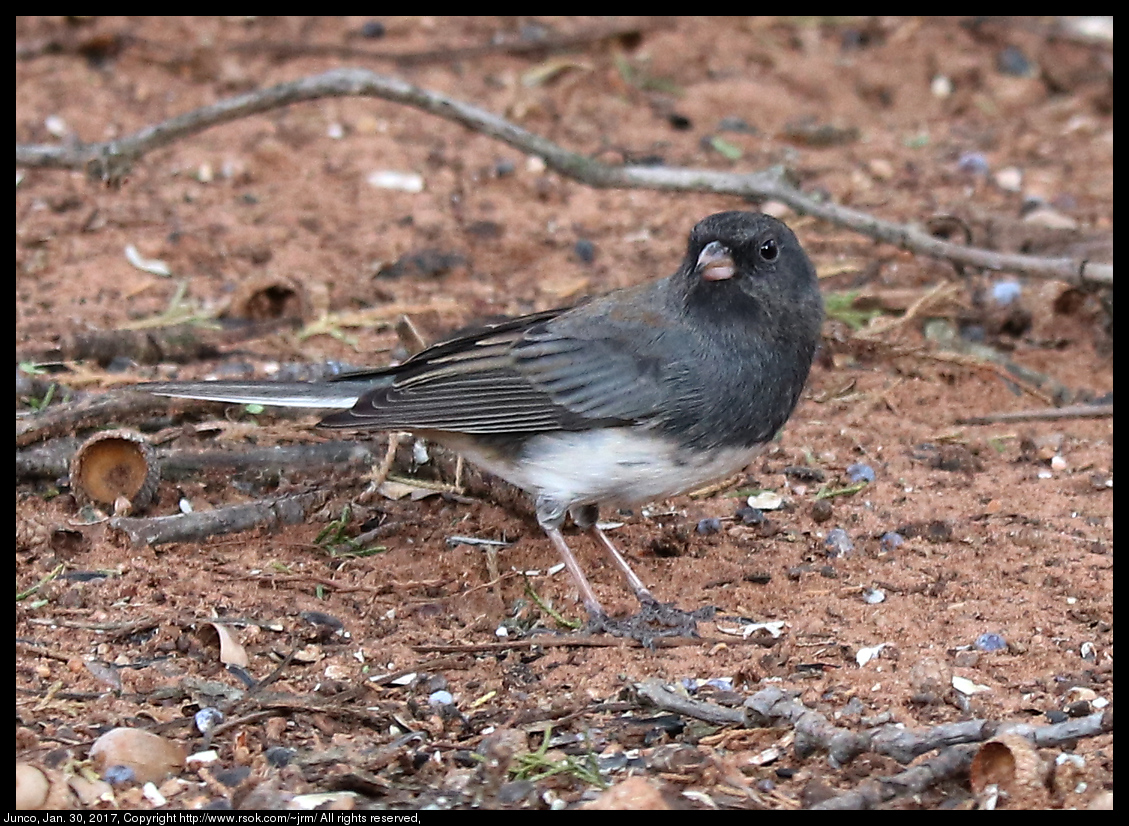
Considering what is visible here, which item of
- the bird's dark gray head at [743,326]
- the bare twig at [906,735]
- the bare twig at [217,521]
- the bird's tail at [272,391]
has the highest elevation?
the bird's dark gray head at [743,326]

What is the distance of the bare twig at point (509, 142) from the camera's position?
5.62m

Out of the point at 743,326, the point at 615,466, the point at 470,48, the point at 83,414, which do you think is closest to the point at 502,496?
the point at 615,466

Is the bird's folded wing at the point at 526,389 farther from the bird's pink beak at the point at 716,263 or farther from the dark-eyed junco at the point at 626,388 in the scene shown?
the bird's pink beak at the point at 716,263

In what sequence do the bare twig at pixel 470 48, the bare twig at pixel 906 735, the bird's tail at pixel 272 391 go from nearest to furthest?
the bare twig at pixel 906 735 < the bird's tail at pixel 272 391 < the bare twig at pixel 470 48

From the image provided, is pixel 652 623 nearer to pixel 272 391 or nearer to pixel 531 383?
pixel 531 383

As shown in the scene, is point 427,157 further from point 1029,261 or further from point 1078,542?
point 1078,542

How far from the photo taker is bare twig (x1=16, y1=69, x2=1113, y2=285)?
5.62 m

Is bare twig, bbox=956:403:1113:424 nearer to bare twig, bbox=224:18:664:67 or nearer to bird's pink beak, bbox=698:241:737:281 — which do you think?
bird's pink beak, bbox=698:241:737:281

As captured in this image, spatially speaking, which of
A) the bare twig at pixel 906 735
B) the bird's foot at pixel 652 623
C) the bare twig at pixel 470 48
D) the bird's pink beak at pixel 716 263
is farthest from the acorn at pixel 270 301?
the bare twig at pixel 906 735

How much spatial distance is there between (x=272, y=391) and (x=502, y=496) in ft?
2.88

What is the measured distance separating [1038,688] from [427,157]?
4.53 metres

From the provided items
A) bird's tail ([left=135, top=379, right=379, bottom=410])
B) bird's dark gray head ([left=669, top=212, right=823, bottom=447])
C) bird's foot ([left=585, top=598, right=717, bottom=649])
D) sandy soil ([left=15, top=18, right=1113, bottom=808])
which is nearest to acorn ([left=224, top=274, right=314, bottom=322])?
sandy soil ([left=15, top=18, right=1113, bottom=808])
